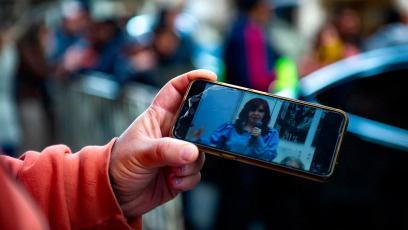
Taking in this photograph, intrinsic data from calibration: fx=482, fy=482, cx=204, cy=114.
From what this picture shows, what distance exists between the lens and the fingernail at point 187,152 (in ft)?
4.68

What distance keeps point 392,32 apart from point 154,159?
4.56 m

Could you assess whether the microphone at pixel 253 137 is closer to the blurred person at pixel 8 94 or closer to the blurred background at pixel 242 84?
the blurred background at pixel 242 84

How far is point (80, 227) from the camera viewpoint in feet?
5.00

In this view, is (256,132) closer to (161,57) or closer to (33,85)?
(161,57)

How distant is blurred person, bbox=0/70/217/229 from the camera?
4.76 ft

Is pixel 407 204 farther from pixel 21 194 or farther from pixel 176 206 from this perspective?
pixel 176 206

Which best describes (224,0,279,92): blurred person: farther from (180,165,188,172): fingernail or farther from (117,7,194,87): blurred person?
(180,165,188,172): fingernail

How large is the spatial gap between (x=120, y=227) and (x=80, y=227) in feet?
0.41

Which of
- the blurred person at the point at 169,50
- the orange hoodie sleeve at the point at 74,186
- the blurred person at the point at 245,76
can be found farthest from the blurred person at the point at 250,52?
the orange hoodie sleeve at the point at 74,186

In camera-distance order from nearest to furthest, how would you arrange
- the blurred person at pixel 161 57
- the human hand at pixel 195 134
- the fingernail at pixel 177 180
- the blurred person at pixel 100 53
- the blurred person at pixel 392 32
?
the human hand at pixel 195 134 → the fingernail at pixel 177 180 → the blurred person at pixel 161 57 → the blurred person at pixel 392 32 → the blurred person at pixel 100 53

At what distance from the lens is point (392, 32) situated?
5.32 meters

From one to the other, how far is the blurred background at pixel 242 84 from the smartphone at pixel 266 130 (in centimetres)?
90

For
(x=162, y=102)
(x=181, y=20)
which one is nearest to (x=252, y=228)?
(x=162, y=102)

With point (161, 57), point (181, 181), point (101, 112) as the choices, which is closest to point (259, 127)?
point (181, 181)
